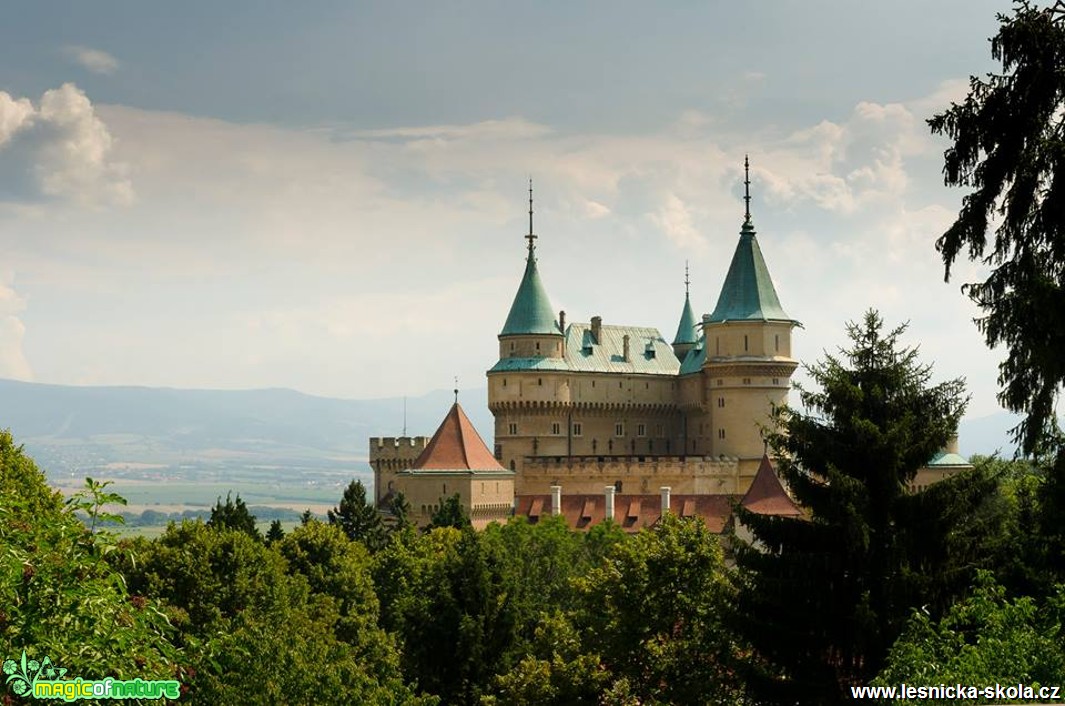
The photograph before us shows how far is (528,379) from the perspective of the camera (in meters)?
101

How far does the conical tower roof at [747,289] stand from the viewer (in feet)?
319

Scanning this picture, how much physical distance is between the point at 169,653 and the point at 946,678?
31.0 ft

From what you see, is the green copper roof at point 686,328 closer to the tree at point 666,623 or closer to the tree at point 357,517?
the tree at point 357,517

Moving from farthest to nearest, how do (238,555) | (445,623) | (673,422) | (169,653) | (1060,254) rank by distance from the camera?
(673,422), (238,555), (445,623), (1060,254), (169,653)

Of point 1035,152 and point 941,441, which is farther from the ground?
point 1035,152

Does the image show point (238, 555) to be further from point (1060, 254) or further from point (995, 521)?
point (1060, 254)

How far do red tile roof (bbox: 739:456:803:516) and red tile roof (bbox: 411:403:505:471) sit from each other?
1680cm

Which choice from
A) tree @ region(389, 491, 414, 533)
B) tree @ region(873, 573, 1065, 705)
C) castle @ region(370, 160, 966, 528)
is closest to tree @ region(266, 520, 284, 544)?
tree @ region(389, 491, 414, 533)

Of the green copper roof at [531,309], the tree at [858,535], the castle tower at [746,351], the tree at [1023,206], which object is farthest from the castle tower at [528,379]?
the tree at [1023,206]

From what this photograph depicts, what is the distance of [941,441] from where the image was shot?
28250mm

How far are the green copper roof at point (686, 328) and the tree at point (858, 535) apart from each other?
283 ft

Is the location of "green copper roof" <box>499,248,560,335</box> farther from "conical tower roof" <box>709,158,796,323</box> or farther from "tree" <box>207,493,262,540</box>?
"tree" <box>207,493,262,540</box>

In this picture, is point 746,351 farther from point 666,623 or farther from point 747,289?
point 666,623

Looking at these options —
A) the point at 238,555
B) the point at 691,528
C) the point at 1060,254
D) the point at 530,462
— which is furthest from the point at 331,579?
the point at 530,462
